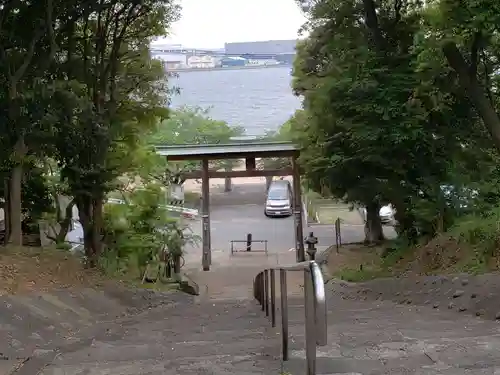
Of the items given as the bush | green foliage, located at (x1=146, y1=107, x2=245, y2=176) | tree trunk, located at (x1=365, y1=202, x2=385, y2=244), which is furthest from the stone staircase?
green foliage, located at (x1=146, y1=107, x2=245, y2=176)

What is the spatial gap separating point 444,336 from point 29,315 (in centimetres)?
356

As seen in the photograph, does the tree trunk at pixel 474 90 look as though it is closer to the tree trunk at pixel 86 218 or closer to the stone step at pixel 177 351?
the stone step at pixel 177 351

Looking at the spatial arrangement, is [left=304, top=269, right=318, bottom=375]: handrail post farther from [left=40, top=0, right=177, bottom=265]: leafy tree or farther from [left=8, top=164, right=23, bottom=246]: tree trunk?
[left=8, top=164, right=23, bottom=246]: tree trunk

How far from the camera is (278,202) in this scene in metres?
33.2

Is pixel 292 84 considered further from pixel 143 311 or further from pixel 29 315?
pixel 29 315

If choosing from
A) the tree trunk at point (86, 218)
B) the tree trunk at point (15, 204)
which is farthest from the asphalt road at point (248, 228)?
the tree trunk at point (15, 204)

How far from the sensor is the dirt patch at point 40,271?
7266 mm

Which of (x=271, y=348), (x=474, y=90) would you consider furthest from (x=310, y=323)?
(x=474, y=90)

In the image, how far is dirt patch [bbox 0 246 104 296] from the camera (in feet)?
23.8

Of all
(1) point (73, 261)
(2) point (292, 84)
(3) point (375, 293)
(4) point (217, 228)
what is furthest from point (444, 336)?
(4) point (217, 228)

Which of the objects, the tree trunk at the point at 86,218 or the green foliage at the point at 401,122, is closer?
the green foliage at the point at 401,122

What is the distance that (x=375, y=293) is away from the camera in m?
10.3

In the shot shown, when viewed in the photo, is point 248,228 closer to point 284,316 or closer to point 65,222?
point 65,222

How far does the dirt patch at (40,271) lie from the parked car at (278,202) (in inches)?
893
